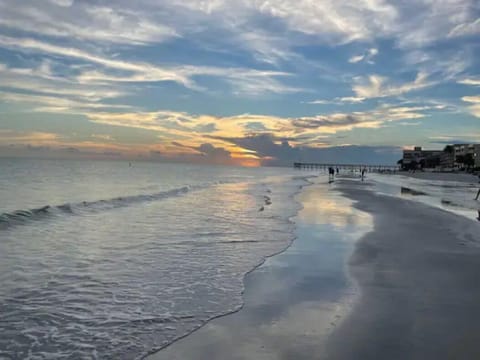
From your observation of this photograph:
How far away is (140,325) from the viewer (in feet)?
20.3

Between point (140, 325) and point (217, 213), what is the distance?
14.7 m

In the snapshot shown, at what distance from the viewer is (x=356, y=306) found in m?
6.80

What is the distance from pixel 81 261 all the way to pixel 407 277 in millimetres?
7281

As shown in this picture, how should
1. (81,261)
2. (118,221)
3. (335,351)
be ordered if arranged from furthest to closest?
(118,221) < (81,261) < (335,351)

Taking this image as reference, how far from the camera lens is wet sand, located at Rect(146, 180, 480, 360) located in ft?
17.1

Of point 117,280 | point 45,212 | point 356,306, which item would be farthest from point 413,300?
point 45,212

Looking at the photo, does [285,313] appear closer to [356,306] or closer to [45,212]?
[356,306]

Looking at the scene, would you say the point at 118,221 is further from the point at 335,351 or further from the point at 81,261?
the point at 335,351

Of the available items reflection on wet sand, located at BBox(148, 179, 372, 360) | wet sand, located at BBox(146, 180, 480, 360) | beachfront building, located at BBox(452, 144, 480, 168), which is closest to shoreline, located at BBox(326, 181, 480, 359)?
wet sand, located at BBox(146, 180, 480, 360)

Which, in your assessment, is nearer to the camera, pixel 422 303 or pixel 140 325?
pixel 140 325

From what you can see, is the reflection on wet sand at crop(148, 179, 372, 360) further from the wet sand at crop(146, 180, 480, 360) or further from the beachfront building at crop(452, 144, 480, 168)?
the beachfront building at crop(452, 144, 480, 168)

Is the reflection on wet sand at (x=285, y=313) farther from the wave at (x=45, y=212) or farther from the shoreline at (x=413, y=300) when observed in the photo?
the wave at (x=45, y=212)

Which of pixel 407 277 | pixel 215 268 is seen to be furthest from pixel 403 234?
pixel 215 268

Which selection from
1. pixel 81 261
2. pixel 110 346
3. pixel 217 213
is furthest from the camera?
pixel 217 213
